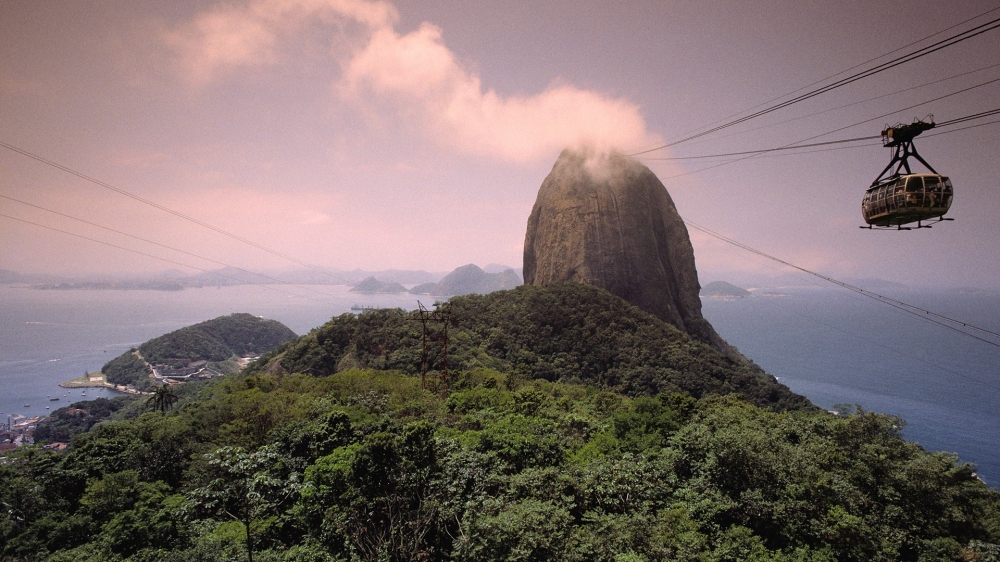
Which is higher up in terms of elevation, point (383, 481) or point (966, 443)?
point (383, 481)

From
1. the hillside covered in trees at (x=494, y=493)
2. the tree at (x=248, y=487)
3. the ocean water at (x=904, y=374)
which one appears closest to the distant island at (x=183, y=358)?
the hillside covered in trees at (x=494, y=493)

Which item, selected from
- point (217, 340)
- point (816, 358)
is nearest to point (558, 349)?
point (217, 340)

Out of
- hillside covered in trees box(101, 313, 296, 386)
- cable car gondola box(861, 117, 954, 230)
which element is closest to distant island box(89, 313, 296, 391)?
hillside covered in trees box(101, 313, 296, 386)

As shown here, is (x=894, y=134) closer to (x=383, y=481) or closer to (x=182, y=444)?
(x=383, y=481)

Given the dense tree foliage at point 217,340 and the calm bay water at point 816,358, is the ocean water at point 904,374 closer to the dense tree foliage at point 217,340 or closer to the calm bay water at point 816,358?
the calm bay water at point 816,358

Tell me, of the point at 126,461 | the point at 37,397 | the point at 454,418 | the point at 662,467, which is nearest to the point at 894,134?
the point at 662,467

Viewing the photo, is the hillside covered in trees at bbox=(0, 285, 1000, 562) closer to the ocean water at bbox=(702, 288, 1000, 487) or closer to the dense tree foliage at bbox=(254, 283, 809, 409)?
the dense tree foliage at bbox=(254, 283, 809, 409)
